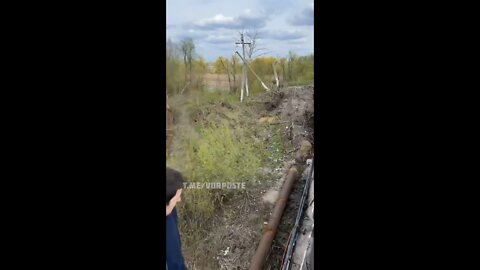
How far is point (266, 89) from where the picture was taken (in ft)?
7.65

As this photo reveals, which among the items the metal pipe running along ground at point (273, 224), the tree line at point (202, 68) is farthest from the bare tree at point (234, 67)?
the metal pipe running along ground at point (273, 224)

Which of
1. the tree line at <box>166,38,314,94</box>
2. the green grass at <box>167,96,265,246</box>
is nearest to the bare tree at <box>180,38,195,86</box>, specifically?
the tree line at <box>166,38,314,94</box>

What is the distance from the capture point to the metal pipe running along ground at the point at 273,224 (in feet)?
7.41

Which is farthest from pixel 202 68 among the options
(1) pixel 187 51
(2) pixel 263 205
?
(2) pixel 263 205

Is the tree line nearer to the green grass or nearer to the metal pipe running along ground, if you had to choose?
the green grass

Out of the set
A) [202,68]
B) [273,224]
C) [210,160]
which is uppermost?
[202,68]

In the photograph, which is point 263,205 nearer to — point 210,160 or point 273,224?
point 273,224

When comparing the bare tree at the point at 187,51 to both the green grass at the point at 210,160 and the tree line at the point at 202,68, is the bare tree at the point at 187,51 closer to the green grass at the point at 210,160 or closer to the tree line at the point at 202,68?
the tree line at the point at 202,68

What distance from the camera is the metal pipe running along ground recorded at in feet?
7.41

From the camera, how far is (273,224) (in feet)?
7.43
